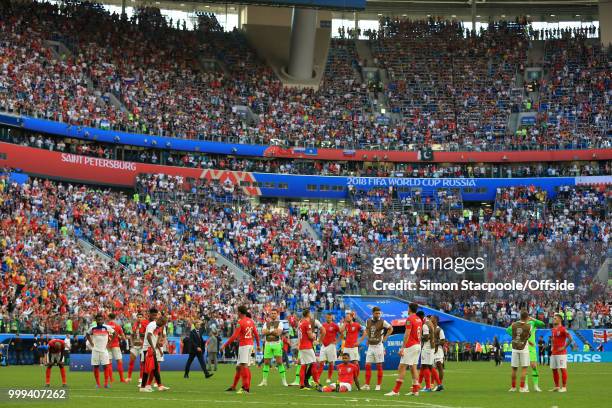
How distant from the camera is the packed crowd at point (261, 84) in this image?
234ft

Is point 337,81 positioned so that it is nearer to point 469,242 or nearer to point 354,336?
point 469,242

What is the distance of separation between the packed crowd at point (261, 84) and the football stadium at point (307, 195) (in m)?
0.21

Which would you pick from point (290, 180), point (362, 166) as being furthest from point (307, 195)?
point (362, 166)

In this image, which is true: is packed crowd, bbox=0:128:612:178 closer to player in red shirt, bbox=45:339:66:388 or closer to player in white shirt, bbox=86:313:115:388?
player in red shirt, bbox=45:339:66:388

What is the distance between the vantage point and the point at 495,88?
86.9 metres

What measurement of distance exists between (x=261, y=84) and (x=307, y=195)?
11608mm

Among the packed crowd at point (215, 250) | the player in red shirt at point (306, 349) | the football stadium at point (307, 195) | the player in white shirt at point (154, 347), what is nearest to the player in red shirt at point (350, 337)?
the football stadium at point (307, 195)

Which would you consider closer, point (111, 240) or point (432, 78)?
point (111, 240)

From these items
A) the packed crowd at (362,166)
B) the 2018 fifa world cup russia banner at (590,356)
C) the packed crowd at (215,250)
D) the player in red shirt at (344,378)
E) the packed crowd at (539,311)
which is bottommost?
the player in red shirt at (344,378)

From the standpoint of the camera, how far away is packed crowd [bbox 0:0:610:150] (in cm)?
7119

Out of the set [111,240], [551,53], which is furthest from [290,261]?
[551,53]

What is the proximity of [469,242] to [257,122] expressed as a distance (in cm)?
2803

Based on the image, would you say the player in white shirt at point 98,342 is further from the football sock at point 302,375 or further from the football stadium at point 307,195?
the football sock at point 302,375

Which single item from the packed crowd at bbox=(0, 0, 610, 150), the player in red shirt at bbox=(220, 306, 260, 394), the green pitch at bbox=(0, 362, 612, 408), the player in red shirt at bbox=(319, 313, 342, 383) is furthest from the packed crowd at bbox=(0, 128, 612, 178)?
the player in red shirt at bbox=(220, 306, 260, 394)
